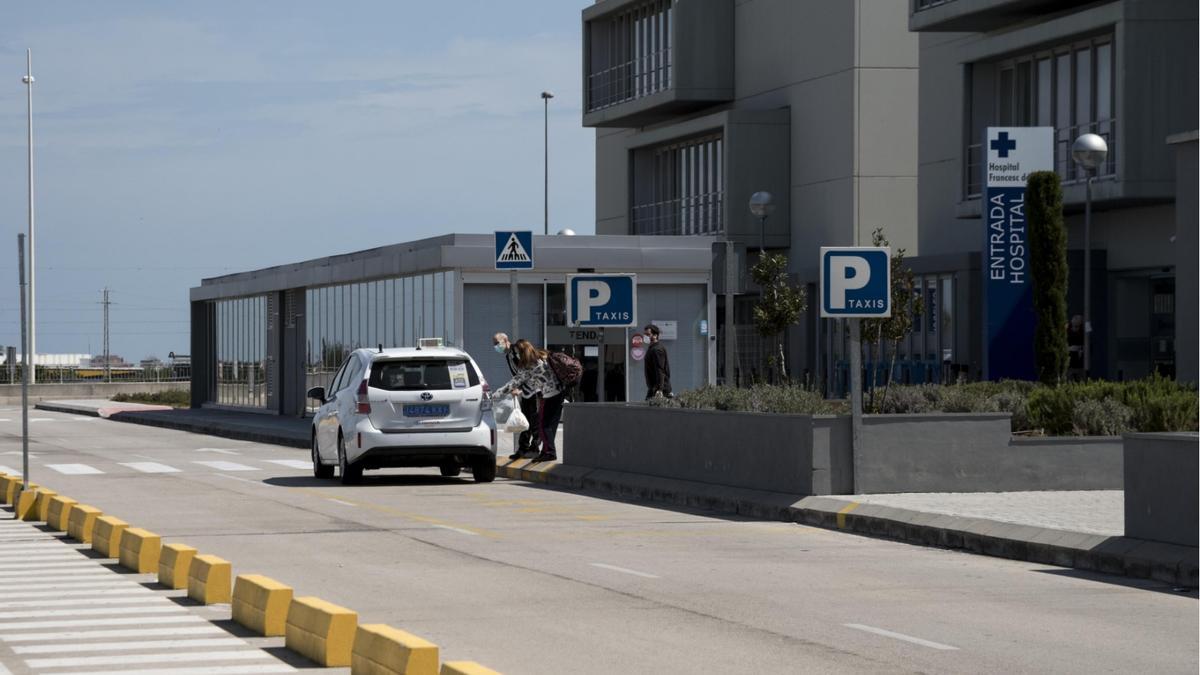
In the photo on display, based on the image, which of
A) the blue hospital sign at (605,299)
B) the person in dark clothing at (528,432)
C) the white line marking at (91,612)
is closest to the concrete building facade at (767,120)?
the person in dark clothing at (528,432)

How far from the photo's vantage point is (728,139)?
153 ft

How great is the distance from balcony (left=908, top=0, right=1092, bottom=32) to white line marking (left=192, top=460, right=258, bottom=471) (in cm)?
1726

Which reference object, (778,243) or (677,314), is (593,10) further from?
(677,314)

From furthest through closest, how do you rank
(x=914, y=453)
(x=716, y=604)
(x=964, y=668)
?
1. (x=914, y=453)
2. (x=716, y=604)
3. (x=964, y=668)

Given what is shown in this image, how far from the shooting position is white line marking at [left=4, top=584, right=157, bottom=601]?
11.9 metres

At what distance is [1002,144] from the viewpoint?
110 feet

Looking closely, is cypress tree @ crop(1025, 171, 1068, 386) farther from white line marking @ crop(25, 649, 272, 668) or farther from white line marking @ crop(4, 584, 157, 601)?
white line marking @ crop(25, 649, 272, 668)

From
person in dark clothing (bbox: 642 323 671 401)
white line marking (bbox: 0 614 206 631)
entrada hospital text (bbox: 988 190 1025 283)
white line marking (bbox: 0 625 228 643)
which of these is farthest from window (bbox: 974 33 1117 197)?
white line marking (bbox: 0 625 228 643)

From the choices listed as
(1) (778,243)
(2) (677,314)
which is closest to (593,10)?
(1) (778,243)

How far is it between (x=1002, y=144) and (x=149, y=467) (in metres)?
15.6

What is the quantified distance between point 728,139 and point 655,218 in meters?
6.66

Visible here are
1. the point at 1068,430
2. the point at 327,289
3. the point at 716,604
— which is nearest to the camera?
the point at 716,604

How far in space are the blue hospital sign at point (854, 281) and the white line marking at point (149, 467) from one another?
446 inches

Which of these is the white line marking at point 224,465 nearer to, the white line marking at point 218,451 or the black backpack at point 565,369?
the white line marking at point 218,451
